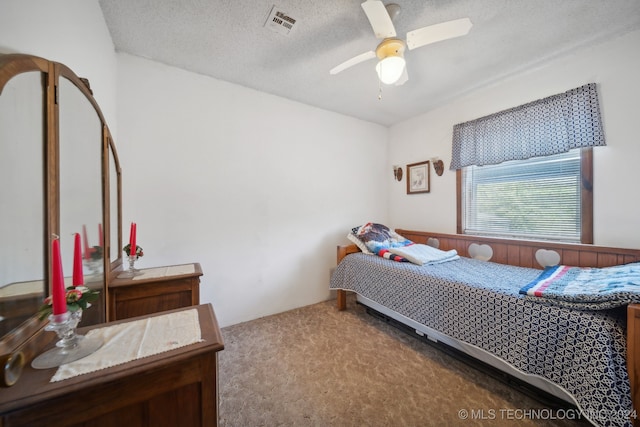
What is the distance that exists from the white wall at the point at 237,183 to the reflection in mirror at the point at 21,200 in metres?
1.35

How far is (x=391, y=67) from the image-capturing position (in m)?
1.53

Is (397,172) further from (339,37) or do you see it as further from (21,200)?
(21,200)

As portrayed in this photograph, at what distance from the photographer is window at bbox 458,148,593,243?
6.31 ft

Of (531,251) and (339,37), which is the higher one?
(339,37)

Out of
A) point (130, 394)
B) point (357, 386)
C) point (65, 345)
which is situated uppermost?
point (65, 345)

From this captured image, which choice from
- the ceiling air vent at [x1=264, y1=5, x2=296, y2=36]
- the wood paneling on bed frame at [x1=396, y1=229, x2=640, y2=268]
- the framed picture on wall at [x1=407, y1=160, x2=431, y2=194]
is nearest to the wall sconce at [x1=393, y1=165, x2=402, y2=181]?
the framed picture on wall at [x1=407, y1=160, x2=431, y2=194]

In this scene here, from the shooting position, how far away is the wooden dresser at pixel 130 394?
1.74ft

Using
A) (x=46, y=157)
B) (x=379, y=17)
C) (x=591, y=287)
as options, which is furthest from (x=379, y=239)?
(x=46, y=157)

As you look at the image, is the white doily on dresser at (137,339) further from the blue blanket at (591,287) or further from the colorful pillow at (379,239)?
the colorful pillow at (379,239)

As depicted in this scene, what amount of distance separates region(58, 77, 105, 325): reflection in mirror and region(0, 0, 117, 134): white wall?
141 millimetres

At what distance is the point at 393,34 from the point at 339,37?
1.48 feet

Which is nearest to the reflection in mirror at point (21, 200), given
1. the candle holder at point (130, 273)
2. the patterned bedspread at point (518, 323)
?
the candle holder at point (130, 273)

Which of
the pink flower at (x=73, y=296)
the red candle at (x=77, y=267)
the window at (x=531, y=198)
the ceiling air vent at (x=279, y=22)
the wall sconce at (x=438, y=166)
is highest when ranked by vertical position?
the ceiling air vent at (x=279, y=22)

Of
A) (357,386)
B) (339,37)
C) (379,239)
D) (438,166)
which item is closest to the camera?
(357,386)
